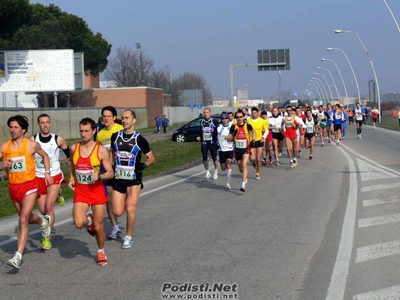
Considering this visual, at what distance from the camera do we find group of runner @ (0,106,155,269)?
8.26 metres

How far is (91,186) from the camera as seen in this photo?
8.28 metres

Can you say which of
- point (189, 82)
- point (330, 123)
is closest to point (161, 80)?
point (189, 82)

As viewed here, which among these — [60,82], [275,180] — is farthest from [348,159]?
[60,82]

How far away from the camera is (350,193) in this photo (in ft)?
48.1

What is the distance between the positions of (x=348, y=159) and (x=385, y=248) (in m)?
15.4

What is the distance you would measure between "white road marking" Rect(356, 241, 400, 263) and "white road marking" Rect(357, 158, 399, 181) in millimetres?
8371

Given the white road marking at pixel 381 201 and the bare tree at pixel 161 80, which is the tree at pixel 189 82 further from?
the white road marking at pixel 381 201

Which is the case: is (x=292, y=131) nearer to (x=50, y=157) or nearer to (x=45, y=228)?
(x=50, y=157)

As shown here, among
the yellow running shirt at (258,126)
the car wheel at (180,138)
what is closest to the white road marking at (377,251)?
the yellow running shirt at (258,126)

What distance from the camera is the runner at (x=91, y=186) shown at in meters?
8.22

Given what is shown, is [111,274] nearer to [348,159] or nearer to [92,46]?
[348,159]

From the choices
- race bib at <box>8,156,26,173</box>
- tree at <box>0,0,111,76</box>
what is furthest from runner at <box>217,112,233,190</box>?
tree at <box>0,0,111,76</box>

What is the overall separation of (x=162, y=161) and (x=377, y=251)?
19.3 metres

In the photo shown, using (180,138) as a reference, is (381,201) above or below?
below
